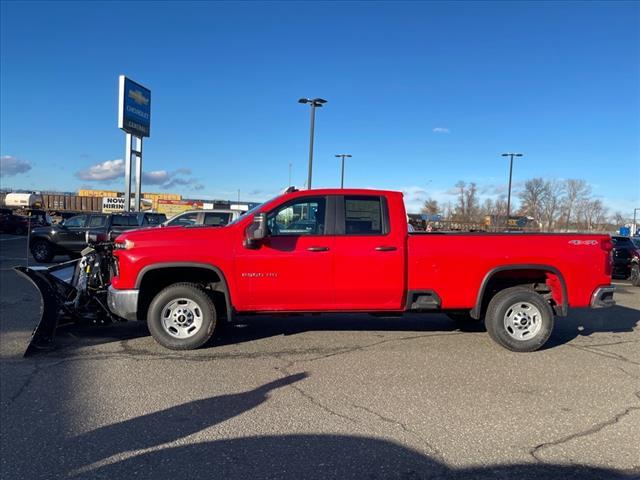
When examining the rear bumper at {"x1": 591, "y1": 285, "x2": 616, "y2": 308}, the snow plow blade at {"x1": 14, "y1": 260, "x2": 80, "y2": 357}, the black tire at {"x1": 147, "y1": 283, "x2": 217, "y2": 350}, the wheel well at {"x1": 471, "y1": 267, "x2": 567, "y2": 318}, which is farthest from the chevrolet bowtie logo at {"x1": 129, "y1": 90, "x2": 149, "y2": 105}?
the rear bumper at {"x1": 591, "y1": 285, "x2": 616, "y2": 308}

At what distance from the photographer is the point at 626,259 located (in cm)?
1495

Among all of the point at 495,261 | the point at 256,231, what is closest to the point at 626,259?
the point at 495,261

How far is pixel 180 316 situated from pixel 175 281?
1.64ft

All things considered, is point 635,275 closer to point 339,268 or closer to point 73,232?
point 339,268

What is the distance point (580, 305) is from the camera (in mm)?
6086

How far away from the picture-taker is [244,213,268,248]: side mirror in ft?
18.1

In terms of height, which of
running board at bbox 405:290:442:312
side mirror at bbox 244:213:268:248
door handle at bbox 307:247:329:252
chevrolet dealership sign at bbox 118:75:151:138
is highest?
chevrolet dealership sign at bbox 118:75:151:138

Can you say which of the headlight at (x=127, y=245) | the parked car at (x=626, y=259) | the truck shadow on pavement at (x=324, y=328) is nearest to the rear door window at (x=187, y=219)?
the truck shadow on pavement at (x=324, y=328)

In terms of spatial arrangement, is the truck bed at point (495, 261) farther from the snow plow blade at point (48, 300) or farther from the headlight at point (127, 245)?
the snow plow blade at point (48, 300)

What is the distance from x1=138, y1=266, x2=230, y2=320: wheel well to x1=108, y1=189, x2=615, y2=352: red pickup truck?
0.04 ft

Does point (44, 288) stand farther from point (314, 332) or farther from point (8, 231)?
point (8, 231)

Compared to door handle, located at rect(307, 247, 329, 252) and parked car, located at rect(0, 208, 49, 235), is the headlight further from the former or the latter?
parked car, located at rect(0, 208, 49, 235)

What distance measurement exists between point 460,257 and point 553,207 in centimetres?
7962

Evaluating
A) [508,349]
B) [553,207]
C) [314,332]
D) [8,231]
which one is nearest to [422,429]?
[508,349]
